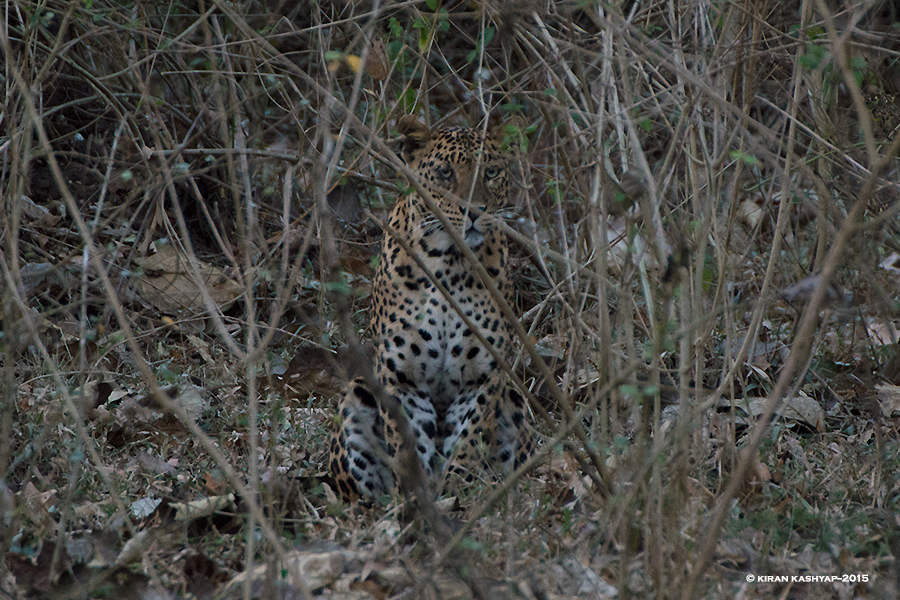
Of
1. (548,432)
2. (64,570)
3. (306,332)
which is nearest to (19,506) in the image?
(64,570)

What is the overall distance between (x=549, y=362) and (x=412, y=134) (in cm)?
152

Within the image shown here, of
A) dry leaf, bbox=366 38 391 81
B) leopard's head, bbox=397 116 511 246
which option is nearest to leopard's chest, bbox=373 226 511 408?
leopard's head, bbox=397 116 511 246

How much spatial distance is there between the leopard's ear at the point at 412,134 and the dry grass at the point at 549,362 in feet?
0.78

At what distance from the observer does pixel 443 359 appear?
447 centimetres

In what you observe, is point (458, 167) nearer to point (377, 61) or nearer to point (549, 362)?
point (377, 61)

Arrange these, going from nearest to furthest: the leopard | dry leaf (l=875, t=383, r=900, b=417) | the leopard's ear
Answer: the leopard
dry leaf (l=875, t=383, r=900, b=417)
the leopard's ear

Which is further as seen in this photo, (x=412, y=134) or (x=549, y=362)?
(x=549, y=362)

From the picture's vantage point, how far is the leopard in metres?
4.36

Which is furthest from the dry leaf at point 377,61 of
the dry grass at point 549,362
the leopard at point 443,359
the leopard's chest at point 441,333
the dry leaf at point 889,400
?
the dry leaf at point 889,400

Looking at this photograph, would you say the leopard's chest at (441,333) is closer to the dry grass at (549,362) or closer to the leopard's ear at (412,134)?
the dry grass at (549,362)

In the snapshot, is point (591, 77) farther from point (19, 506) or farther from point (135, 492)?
point (19, 506)

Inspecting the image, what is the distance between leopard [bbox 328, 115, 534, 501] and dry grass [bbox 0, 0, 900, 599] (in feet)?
0.91

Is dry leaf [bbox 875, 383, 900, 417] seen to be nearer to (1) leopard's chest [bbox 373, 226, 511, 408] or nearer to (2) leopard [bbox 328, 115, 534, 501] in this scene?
(2) leopard [bbox 328, 115, 534, 501]

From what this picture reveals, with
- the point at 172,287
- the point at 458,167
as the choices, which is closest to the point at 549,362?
the point at 458,167
